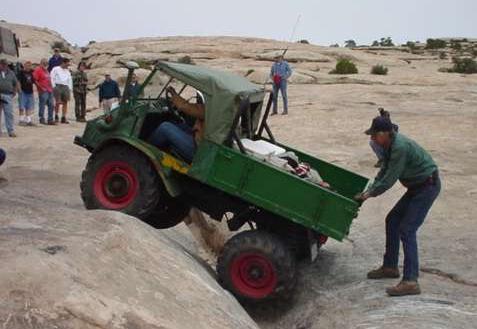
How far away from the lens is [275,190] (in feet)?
23.4

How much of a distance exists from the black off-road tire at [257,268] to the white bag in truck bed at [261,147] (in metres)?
0.91

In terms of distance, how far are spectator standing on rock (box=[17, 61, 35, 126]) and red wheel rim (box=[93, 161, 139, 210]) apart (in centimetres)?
975

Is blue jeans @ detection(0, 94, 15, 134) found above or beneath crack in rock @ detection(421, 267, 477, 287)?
beneath

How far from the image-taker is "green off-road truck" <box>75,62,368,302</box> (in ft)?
23.4

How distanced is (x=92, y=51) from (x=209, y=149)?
124 feet

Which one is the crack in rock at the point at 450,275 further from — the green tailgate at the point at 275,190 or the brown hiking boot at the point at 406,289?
the green tailgate at the point at 275,190

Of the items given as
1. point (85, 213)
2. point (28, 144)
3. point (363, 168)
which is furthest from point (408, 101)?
point (85, 213)

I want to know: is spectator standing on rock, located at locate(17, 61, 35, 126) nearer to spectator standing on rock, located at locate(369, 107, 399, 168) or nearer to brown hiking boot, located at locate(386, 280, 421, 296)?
spectator standing on rock, located at locate(369, 107, 399, 168)

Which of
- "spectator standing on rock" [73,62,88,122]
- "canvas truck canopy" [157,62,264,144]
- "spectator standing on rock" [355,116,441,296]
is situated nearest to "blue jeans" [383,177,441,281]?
"spectator standing on rock" [355,116,441,296]

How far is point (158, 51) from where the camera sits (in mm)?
39750

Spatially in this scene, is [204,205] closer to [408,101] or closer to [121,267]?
[121,267]

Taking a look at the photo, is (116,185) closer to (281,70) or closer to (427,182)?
(427,182)

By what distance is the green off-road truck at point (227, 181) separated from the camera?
7125 mm

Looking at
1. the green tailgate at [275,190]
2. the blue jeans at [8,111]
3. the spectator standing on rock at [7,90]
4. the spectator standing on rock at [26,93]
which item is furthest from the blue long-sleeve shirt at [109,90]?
the green tailgate at [275,190]
